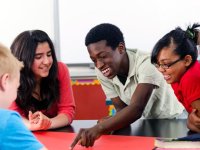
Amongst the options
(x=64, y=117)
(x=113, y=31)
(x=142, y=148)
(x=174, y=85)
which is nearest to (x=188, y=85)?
(x=174, y=85)

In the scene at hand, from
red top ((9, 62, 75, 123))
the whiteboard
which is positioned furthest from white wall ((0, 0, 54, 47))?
red top ((9, 62, 75, 123))

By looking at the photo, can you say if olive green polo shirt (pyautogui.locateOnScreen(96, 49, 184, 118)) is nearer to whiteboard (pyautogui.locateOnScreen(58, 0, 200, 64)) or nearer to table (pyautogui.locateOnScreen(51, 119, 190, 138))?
table (pyautogui.locateOnScreen(51, 119, 190, 138))

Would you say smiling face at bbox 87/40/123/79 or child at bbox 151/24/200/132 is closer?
child at bbox 151/24/200/132

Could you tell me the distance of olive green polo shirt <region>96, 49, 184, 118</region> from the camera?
5.67ft

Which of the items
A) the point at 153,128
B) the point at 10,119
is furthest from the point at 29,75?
the point at 10,119

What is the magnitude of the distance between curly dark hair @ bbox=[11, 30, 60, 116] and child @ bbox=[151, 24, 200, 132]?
1.90 ft

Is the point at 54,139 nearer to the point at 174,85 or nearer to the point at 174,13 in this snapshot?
the point at 174,85

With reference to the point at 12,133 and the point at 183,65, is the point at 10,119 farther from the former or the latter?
the point at 183,65

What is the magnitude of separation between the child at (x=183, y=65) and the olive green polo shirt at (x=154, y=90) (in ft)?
0.65

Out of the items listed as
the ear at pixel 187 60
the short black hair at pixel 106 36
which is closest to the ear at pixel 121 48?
the short black hair at pixel 106 36

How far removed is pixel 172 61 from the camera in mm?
1473

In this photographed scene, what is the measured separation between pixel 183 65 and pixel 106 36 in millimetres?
407

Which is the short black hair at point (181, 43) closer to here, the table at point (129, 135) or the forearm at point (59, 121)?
the table at point (129, 135)

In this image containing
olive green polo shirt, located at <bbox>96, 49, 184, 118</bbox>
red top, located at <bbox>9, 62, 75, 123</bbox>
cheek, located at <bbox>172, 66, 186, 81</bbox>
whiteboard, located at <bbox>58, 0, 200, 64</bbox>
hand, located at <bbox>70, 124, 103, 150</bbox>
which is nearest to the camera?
hand, located at <bbox>70, 124, 103, 150</bbox>
